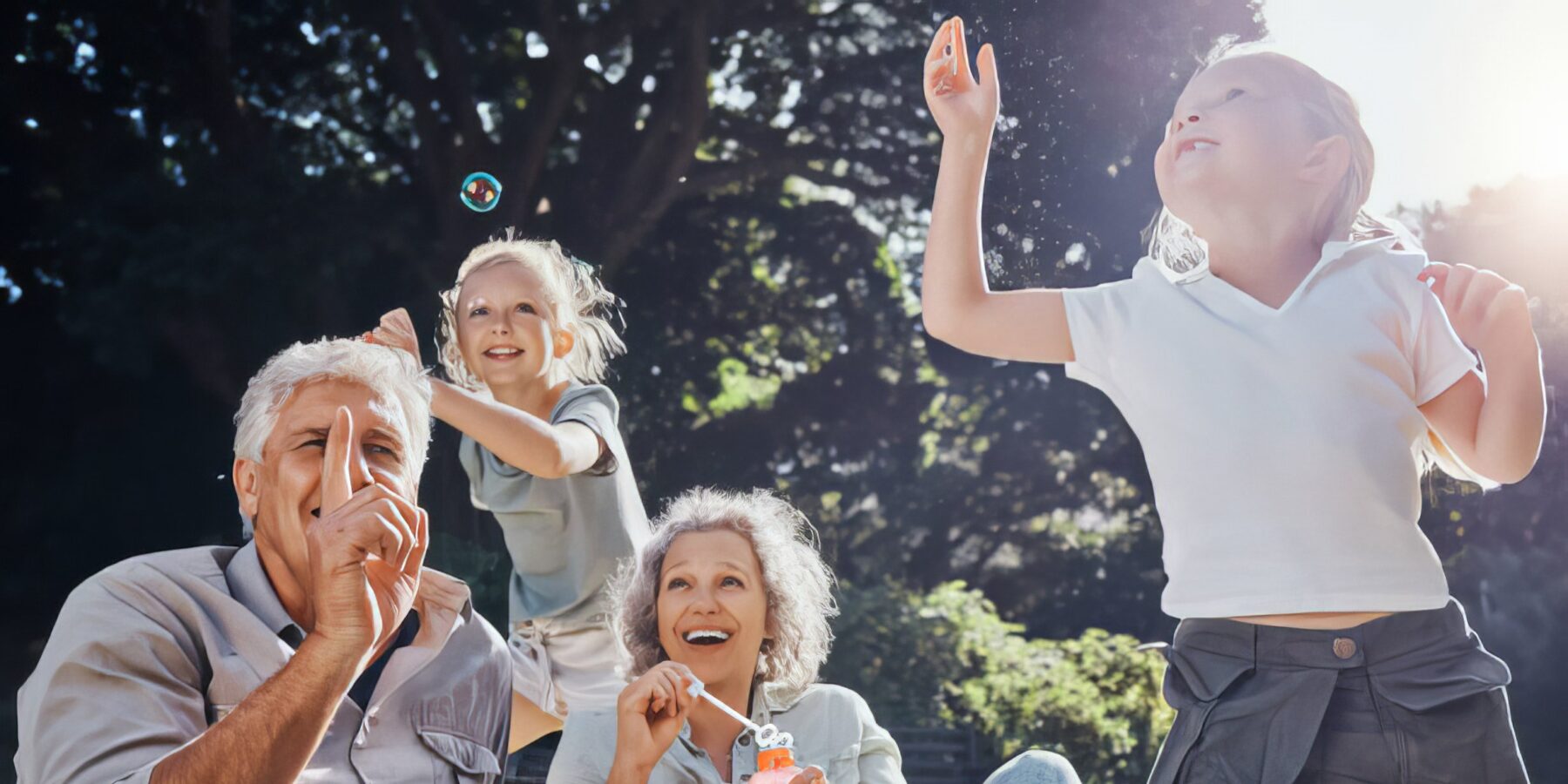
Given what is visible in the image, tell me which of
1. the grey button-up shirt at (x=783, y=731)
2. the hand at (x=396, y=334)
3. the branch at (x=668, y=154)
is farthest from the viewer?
the branch at (x=668, y=154)

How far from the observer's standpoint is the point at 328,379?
1.91 m

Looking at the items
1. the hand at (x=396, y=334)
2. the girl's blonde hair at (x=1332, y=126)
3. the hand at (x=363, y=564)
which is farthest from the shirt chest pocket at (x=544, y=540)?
the girl's blonde hair at (x=1332, y=126)

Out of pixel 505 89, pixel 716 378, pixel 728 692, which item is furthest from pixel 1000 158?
pixel 728 692

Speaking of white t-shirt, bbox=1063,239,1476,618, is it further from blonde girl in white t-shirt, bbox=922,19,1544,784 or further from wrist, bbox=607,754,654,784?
wrist, bbox=607,754,654,784

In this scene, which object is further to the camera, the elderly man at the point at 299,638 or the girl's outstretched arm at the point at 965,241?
the girl's outstretched arm at the point at 965,241

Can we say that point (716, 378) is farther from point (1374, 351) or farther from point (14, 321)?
point (1374, 351)

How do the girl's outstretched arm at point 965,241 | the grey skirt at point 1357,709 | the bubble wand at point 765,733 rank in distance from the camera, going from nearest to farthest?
the grey skirt at point 1357,709 → the girl's outstretched arm at point 965,241 → the bubble wand at point 765,733

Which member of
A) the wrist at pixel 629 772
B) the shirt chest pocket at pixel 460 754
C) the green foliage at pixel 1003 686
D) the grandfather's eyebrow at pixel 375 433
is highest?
the grandfather's eyebrow at pixel 375 433

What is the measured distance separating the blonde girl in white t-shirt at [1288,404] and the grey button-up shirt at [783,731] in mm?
719

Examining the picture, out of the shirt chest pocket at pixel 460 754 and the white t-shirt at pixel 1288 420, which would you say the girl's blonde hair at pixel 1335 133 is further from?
the shirt chest pocket at pixel 460 754

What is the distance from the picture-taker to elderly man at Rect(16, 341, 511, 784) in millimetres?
1580

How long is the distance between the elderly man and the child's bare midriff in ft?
3.16

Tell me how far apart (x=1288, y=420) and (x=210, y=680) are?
1285 millimetres

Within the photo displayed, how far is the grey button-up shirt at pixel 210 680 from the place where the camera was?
5.29 feet
